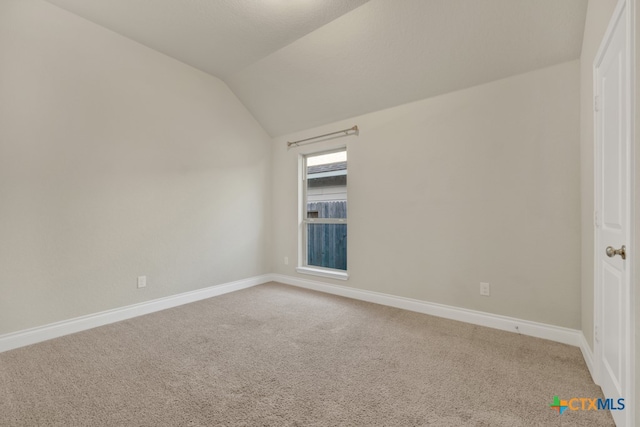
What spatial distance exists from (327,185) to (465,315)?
94.8 inches

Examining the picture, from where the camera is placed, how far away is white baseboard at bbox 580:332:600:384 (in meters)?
1.75

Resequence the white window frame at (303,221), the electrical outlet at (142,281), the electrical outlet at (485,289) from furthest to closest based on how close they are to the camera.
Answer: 1. the white window frame at (303,221)
2. the electrical outlet at (142,281)
3. the electrical outlet at (485,289)

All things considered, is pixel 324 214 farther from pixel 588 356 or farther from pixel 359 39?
pixel 588 356

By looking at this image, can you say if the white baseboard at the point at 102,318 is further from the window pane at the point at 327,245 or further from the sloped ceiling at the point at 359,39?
the sloped ceiling at the point at 359,39

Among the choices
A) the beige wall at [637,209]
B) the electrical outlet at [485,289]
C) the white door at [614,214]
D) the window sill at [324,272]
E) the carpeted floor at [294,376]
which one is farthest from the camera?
the window sill at [324,272]

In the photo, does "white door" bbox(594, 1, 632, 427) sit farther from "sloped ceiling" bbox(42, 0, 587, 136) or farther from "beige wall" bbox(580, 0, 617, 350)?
"sloped ceiling" bbox(42, 0, 587, 136)

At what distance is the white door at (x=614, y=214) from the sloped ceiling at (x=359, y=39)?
31.4 inches

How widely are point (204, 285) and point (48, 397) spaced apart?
198 cm

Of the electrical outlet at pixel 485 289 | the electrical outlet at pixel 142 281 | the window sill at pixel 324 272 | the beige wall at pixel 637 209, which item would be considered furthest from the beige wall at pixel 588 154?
the electrical outlet at pixel 142 281

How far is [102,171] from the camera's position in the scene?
278 cm

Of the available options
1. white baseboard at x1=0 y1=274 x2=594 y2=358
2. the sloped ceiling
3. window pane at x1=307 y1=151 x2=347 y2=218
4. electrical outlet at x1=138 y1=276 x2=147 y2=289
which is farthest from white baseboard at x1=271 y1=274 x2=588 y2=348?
the sloped ceiling

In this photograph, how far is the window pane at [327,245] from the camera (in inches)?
156

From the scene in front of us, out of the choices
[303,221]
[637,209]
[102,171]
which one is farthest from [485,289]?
[102,171]

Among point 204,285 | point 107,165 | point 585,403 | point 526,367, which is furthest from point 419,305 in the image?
point 107,165
